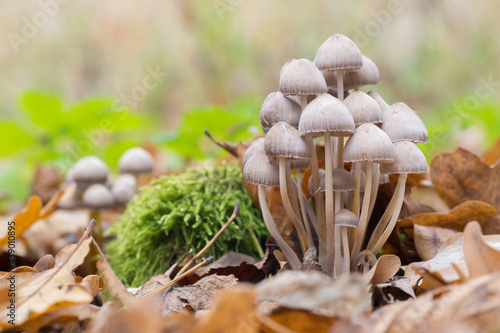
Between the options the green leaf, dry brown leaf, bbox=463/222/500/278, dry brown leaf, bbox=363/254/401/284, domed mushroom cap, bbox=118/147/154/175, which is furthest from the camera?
the green leaf

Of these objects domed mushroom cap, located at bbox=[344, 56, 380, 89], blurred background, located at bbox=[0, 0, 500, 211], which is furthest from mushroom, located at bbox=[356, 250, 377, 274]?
blurred background, located at bbox=[0, 0, 500, 211]

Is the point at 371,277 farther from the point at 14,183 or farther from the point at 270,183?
the point at 14,183

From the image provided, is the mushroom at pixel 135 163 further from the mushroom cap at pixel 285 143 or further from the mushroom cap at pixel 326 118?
the mushroom cap at pixel 326 118

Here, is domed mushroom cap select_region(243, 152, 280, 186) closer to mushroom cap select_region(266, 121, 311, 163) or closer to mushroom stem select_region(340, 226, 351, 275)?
mushroom cap select_region(266, 121, 311, 163)

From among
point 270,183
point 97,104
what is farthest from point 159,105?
point 270,183

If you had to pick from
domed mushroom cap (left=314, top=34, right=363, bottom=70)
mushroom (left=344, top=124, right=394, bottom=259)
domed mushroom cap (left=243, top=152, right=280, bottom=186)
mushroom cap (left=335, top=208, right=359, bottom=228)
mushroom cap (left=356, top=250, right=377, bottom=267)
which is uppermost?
domed mushroom cap (left=314, top=34, right=363, bottom=70)

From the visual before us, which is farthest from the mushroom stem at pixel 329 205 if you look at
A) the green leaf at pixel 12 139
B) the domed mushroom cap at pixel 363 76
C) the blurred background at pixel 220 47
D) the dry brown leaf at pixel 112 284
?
the blurred background at pixel 220 47

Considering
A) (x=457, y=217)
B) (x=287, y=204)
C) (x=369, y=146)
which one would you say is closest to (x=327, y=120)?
(x=369, y=146)
